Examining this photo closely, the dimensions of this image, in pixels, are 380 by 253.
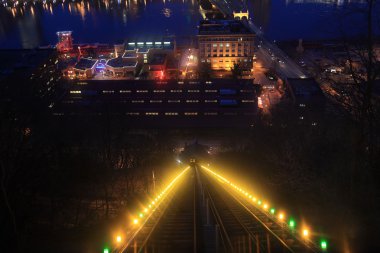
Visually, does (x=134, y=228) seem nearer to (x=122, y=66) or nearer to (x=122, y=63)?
(x=122, y=66)

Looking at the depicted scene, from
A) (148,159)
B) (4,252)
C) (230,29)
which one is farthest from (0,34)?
(4,252)

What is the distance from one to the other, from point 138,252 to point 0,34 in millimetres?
40717

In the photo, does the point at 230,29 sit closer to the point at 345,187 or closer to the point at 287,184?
the point at 287,184

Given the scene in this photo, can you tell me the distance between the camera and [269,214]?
4914 mm

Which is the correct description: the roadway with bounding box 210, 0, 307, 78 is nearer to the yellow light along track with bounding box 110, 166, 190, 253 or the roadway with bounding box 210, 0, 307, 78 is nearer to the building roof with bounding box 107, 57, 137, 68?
the building roof with bounding box 107, 57, 137, 68

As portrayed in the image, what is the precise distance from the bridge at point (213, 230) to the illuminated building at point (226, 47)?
20299 mm

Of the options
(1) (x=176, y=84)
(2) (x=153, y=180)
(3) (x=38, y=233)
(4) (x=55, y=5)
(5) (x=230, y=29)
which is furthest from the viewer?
(4) (x=55, y=5)

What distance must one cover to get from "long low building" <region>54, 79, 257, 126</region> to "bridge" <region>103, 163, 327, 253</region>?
34.3ft

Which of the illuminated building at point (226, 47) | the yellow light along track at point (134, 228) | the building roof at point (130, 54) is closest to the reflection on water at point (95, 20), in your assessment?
the building roof at point (130, 54)

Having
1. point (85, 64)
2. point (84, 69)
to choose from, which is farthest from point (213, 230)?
point (85, 64)

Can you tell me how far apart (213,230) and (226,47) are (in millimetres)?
22288

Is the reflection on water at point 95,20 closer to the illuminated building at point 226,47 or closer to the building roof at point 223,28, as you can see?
the building roof at point 223,28

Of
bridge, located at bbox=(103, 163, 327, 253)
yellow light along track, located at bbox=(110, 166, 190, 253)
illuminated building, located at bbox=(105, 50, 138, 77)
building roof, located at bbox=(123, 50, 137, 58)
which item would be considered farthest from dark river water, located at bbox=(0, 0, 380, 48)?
yellow light along track, located at bbox=(110, 166, 190, 253)

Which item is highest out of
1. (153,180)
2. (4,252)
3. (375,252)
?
(375,252)
